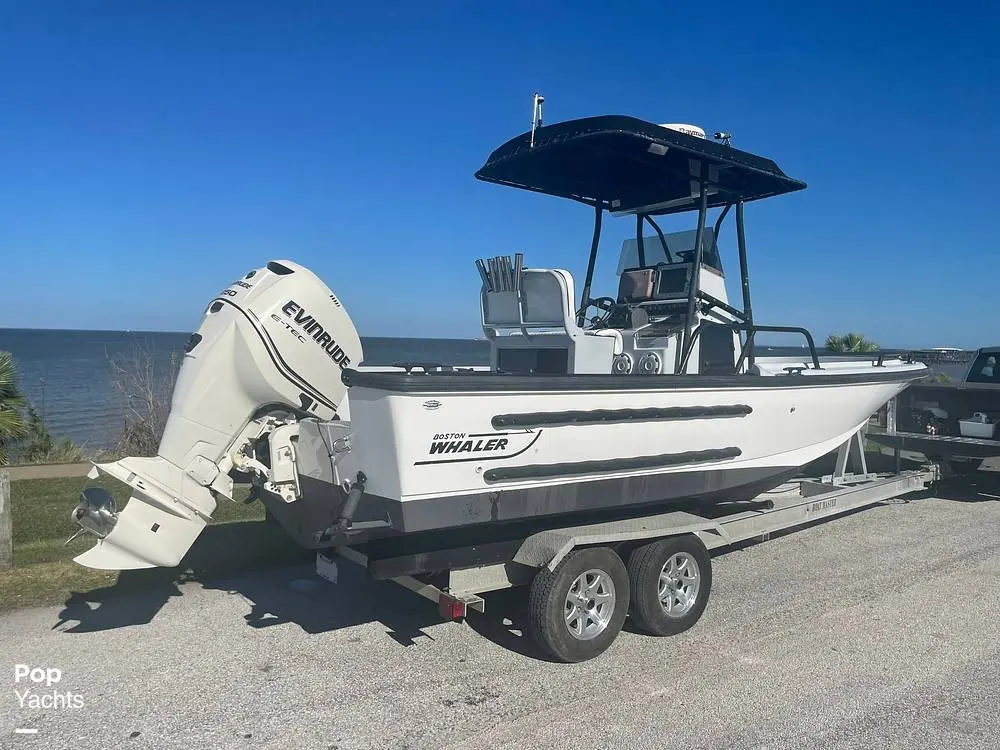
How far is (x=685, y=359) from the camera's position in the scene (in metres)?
6.00

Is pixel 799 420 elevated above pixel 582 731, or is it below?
above

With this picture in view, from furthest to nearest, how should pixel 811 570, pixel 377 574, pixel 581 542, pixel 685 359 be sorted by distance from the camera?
pixel 811 570
pixel 685 359
pixel 581 542
pixel 377 574

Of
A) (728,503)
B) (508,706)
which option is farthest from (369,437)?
(728,503)

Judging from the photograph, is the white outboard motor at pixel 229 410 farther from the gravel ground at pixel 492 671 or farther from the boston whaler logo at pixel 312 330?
the gravel ground at pixel 492 671

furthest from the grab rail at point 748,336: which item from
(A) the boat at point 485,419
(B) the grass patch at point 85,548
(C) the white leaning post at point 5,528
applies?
(C) the white leaning post at point 5,528

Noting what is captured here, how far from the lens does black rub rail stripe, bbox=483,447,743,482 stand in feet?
14.0

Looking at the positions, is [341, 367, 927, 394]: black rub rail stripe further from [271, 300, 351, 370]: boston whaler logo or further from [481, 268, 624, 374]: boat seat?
[481, 268, 624, 374]: boat seat

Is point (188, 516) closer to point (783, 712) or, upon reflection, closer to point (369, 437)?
point (369, 437)

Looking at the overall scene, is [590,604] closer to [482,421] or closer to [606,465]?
[606,465]

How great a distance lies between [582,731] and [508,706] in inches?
17.0

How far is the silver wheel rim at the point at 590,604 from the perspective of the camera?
460 cm

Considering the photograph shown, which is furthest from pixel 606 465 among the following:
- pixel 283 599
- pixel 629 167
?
pixel 629 167

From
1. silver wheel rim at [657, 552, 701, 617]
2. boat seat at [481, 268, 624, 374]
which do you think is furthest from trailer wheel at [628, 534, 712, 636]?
boat seat at [481, 268, 624, 374]

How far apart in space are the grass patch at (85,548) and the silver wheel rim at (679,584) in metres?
3.00
